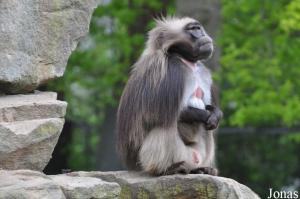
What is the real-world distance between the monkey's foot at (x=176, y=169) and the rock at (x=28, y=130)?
123 cm

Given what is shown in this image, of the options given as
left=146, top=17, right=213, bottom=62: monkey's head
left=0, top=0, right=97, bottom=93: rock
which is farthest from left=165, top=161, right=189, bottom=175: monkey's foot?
left=0, top=0, right=97, bottom=93: rock

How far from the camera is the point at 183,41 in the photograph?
7.27 m

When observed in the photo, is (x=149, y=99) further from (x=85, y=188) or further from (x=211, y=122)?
(x=85, y=188)

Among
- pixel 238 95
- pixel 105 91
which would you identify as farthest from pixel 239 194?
pixel 105 91

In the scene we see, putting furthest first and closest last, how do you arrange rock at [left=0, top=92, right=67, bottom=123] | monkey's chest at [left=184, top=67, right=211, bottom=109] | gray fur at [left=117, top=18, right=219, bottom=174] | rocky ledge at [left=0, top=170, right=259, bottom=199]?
monkey's chest at [left=184, top=67, right=211, bottom=109], gray fur at [left=117, top=18, right=219, bottom=174], rock at [left=0, top=92, right=67, bottom=123], rocky ledge at [left=0, top=170, right=259, bottom=199]

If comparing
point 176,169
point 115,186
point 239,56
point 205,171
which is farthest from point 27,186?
point 239,56

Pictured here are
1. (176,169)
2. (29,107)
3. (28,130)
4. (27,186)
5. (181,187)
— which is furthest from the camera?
(176,169)

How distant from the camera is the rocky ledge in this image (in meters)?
5.22

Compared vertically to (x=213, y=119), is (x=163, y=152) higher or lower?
lower

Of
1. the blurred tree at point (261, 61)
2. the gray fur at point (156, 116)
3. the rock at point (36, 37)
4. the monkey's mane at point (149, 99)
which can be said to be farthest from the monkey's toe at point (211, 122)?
the blurred tree at point (261, 61)

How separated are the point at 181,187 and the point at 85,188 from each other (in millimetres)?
1169

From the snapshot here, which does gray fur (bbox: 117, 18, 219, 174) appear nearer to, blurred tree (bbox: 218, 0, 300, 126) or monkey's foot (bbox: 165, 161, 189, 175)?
monkey's foot (bbox: 165, 161, 189, 175)

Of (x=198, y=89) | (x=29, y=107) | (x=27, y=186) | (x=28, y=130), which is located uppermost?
(x=198, y=89)

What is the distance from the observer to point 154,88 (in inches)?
271
